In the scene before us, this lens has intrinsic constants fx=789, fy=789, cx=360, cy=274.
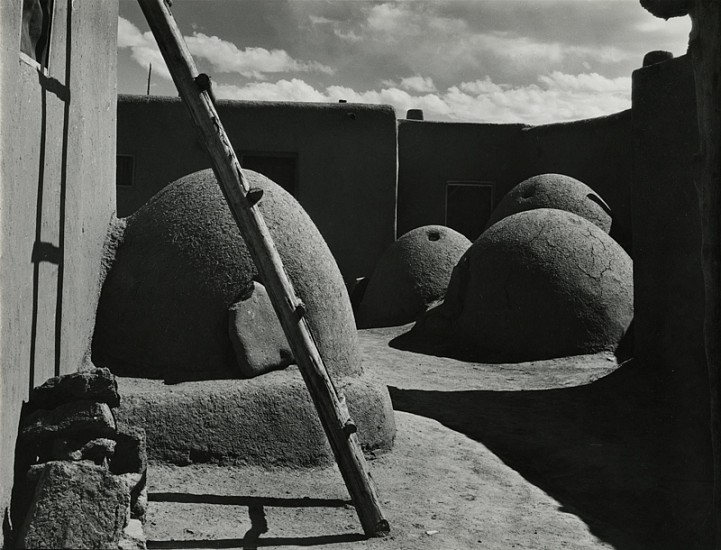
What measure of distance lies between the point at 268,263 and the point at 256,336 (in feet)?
2.97

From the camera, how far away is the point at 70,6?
4047 millimetres

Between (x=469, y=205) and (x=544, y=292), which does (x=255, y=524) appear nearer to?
(x=544, y=292)

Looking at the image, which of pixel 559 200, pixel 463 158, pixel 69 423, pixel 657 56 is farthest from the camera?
pixel 463 158

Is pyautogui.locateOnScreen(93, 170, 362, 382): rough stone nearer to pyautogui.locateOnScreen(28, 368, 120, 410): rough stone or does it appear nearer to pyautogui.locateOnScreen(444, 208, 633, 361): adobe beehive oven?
pyautogui.locateOnScreen(28, 368, 120, 410): rough stone

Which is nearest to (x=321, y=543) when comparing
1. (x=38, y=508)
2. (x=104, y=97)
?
(x=38, y=508)

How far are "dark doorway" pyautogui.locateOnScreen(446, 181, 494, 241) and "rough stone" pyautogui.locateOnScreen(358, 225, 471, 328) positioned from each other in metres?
3.28

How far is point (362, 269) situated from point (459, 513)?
9575mm

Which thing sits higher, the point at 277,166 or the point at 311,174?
the point at 277,166

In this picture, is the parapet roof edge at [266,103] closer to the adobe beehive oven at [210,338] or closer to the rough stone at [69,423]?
the adobe beehive oven at [210,338]

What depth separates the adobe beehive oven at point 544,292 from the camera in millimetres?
8945

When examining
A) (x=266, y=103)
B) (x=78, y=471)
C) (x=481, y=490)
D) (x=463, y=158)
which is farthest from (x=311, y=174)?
(x=78, y=471)

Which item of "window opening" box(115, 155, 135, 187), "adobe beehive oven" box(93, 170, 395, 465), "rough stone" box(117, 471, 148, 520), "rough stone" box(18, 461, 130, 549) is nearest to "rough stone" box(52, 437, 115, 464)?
"rough stone" box(117, 471, 148, 520)

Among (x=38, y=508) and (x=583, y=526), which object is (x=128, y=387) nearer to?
(x=38, y=508)

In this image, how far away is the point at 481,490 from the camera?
4.56 meters
